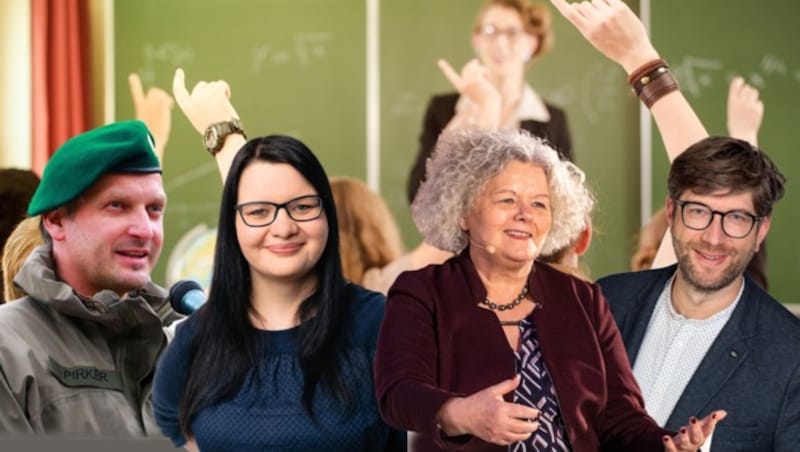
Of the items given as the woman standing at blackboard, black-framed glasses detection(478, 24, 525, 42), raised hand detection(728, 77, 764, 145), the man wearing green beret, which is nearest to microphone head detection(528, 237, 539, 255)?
the man wearing green beret

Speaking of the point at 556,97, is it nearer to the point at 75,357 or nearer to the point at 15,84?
the point at 15,84

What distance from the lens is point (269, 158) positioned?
5.38 ft

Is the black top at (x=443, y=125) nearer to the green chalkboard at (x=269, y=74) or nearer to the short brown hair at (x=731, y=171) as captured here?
the green chalkboard at (x=269, y=74)

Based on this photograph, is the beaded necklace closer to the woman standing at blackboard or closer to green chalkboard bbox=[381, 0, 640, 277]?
the woman standing at blackboard

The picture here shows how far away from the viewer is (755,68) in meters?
5.28

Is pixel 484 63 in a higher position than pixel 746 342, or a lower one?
higher

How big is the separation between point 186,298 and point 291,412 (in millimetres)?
405

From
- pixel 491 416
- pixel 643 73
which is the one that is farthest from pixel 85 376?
pixel 643 73

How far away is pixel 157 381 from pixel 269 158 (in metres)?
0.39

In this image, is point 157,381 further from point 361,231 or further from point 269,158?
point 361,231

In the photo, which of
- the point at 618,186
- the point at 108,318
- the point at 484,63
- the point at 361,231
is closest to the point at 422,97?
the point at 484,63

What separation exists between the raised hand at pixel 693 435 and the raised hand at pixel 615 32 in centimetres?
73

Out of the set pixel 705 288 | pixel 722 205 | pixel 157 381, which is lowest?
pixel 157 381

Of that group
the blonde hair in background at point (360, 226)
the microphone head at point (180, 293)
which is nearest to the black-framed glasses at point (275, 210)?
the microphone head at point (180, 293)
